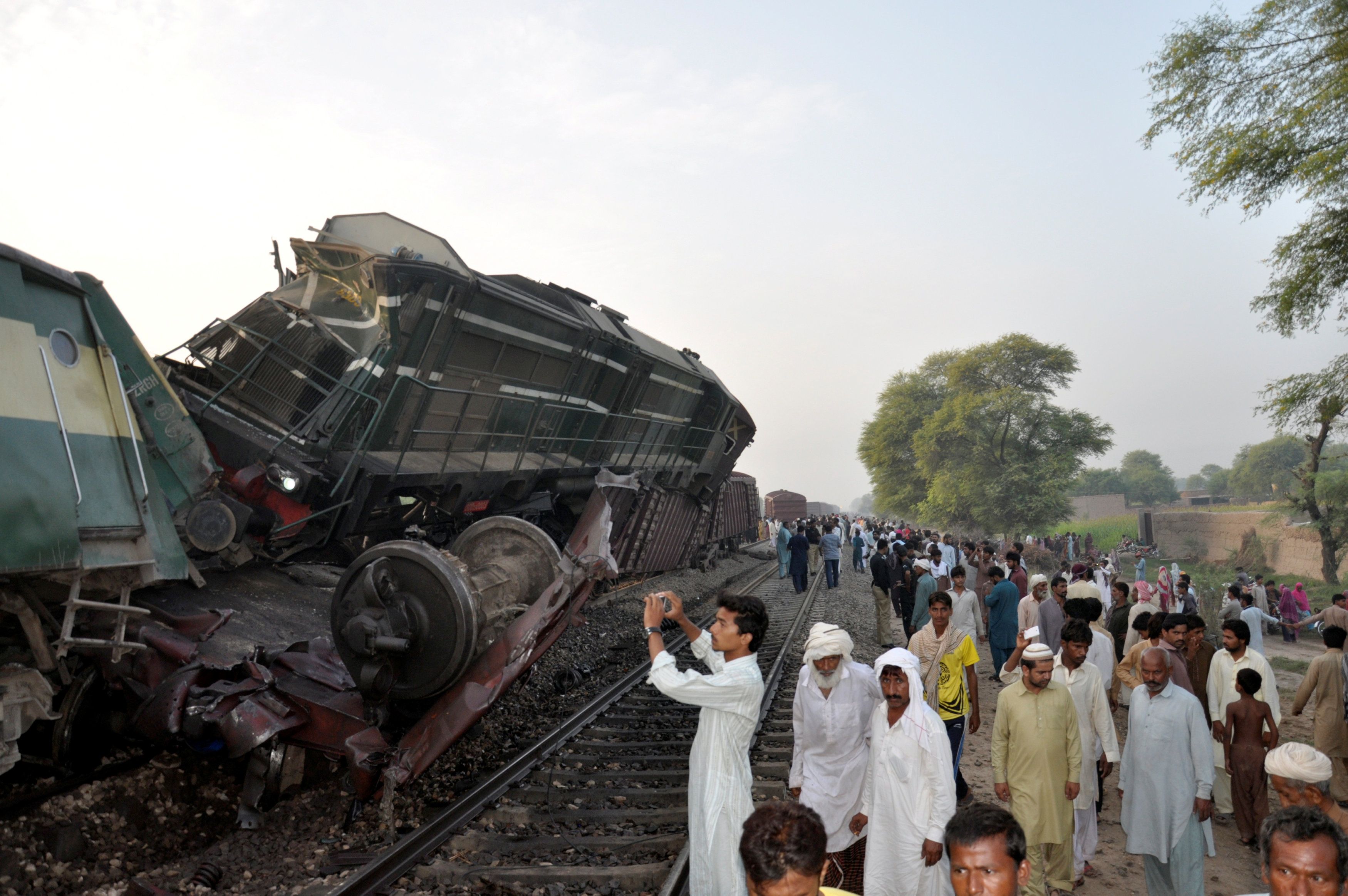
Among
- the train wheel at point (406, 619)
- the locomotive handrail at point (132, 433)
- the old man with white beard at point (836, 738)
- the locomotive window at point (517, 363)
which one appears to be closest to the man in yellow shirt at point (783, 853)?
the old man with white beard at point (836, 738)

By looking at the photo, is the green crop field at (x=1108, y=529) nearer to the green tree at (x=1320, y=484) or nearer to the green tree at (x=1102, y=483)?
the green tree at (x=1320, y=484)

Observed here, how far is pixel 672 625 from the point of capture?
1332cm

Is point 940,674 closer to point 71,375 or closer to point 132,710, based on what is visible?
point 132,710

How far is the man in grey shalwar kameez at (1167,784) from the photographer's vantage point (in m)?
4.11

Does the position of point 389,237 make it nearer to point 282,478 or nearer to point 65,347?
point 282,478

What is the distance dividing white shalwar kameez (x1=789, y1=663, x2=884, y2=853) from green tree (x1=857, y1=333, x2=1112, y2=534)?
35.8m

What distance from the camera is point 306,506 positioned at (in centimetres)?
768

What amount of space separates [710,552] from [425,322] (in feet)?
48.8

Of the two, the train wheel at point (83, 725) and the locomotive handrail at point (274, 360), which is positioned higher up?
the locomotive handrail at point (274, 360)

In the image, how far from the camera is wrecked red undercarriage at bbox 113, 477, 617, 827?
14.9ft

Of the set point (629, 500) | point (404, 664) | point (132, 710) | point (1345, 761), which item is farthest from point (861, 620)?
point (132, 710)

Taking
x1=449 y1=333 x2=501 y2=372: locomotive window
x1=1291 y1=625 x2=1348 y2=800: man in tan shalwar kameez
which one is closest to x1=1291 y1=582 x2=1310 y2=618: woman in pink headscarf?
x1=1291 y1=625 x2=1348 y2=800: man in tan shalwar kameez

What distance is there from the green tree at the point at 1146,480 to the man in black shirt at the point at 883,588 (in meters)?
77.6

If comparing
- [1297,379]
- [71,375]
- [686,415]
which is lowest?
[71,375]
